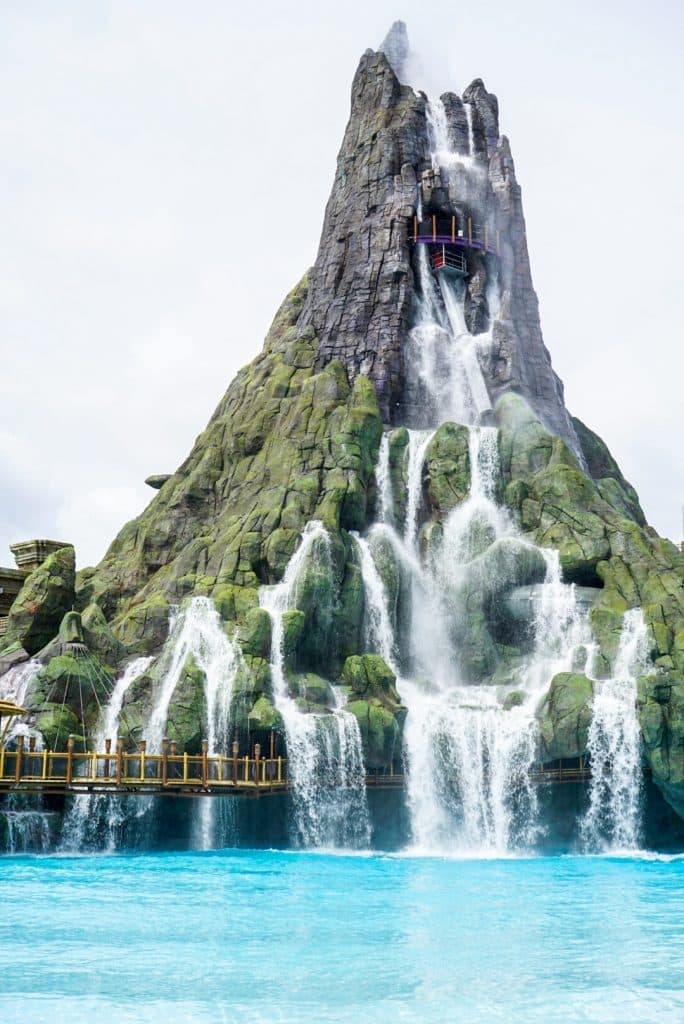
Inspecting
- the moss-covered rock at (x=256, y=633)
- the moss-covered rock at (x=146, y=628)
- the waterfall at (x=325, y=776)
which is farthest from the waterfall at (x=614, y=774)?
the moss-covered rock at (x=146, y=628)

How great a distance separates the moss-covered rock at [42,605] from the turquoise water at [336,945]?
1386cm

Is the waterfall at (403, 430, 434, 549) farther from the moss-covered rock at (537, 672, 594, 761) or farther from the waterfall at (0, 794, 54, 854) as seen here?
the waterfall at (0, 794, 54, 854)

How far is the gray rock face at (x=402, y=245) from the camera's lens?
6275cm

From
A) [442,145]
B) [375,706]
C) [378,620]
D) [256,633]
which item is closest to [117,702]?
[256,633]

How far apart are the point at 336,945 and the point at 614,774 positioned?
2211cm

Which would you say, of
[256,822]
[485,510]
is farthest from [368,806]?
[485,510]

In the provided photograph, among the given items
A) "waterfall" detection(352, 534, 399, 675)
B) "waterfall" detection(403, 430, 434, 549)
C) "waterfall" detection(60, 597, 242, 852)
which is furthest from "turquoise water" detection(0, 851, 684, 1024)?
"waterfall" detection(403, 430, 434, 549)

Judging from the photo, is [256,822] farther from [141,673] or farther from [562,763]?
[562,763]

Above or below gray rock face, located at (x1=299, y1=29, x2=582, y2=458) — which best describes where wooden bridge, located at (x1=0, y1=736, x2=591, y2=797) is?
below

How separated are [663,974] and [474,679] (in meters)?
28.6

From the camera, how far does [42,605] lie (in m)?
47.3

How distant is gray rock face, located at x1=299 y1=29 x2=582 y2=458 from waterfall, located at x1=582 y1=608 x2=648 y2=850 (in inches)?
895

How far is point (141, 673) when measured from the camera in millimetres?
44750

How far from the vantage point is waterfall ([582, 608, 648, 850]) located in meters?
42.0
